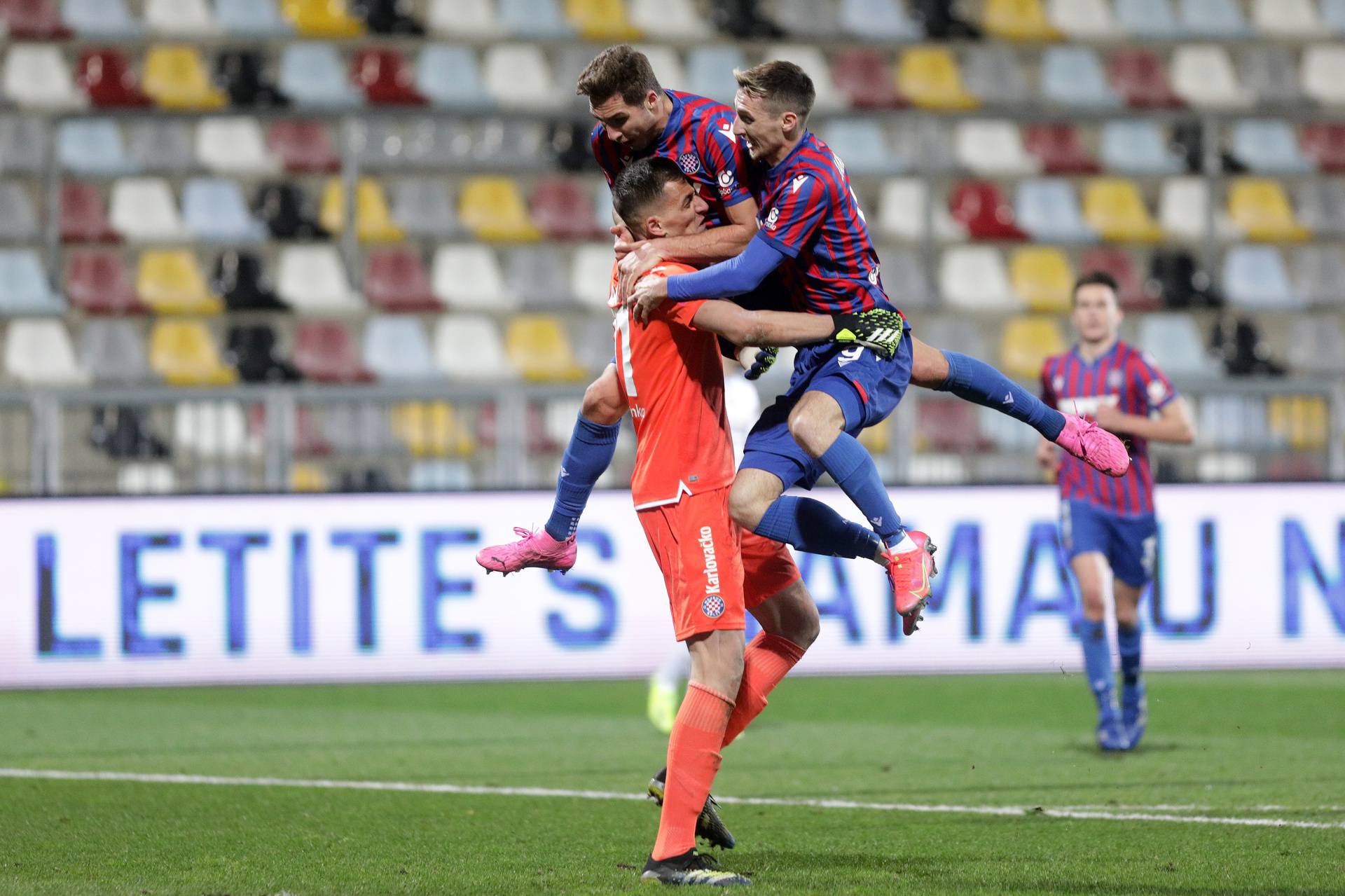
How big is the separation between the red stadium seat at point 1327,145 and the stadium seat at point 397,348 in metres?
8.08

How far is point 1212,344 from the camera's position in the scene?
14.9 metres

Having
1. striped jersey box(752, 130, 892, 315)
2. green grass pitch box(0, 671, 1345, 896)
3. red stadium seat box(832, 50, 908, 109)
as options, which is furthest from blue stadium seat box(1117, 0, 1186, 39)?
striped jersey box(752, 130, 892, 315)

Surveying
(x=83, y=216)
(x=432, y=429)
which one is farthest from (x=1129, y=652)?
(x=83, y=216)

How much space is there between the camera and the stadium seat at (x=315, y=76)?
50.2 ft

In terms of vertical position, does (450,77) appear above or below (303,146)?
above

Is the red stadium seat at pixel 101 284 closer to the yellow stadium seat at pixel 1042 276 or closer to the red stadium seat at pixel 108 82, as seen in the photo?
the red stadium seat at pixel 108 82

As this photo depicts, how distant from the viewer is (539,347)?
14367 millimetres

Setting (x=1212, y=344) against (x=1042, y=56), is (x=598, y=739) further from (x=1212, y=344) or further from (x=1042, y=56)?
(x=1042, y=56)

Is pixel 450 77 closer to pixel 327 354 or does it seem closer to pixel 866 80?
pixel 327 354

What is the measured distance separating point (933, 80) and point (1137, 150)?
191cm

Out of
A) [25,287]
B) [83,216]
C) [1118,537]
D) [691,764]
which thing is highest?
[83,216]

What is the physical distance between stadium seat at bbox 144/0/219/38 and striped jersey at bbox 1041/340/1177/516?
9.76 m

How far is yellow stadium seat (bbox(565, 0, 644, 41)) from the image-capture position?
51.8 ft

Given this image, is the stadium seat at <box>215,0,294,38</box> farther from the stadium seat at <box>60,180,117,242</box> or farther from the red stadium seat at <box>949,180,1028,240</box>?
the red stadium seat at <box>949,180,1028,240</box>
